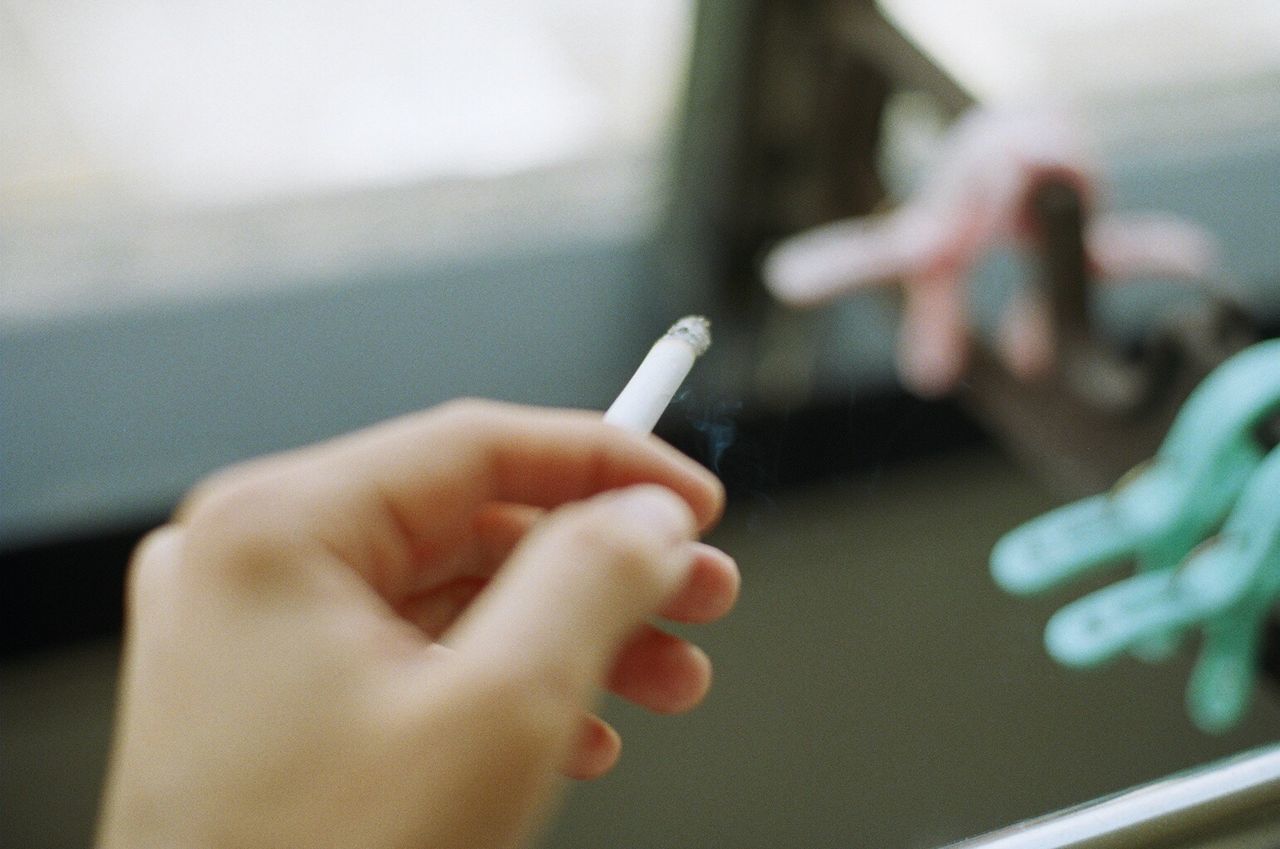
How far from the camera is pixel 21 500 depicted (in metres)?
0.89

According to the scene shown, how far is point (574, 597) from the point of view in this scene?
23cm

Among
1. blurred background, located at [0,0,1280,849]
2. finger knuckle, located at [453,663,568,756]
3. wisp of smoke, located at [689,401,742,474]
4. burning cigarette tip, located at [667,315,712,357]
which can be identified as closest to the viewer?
finger knuckle, located at [453,663,568,756]

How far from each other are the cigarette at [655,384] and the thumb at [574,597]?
0.19ft

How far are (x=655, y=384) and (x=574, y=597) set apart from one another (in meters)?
0.10

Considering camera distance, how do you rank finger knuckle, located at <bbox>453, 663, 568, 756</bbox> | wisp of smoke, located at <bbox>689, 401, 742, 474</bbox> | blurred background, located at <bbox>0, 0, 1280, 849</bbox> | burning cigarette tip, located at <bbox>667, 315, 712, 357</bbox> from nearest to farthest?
finger knuckle, located at <bbox>453, 663, 568, 756</bbox>
burning cigarette tip, located at <bbox>667, 315, 712, 357</bbox>
wisp of smoke, located at <bbox>689, 401, 742, 474</bbox>
blurred background, located at <bbox>0, 0, 1280, 849</bbox>

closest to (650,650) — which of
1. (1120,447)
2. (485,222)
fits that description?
(1120,447)

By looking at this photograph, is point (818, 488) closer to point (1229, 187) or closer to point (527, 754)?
point (1229, 187)

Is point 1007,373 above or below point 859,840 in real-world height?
above

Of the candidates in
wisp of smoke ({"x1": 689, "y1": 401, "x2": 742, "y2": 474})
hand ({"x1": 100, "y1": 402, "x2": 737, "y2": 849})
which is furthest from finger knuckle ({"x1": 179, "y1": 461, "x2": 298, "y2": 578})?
wisp of smoke ({"x1": 689, "y1": 401, "x2": 742, "y2": 474})

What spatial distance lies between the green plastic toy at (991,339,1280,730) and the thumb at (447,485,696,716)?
0.29m

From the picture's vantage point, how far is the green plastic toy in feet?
1.40

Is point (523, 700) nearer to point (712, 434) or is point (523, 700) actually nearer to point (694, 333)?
point (694, 333)

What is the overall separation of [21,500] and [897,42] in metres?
0.81

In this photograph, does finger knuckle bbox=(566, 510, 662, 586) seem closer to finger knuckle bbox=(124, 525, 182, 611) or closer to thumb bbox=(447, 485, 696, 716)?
thumb bbox=(447, 485, 696, 716)
